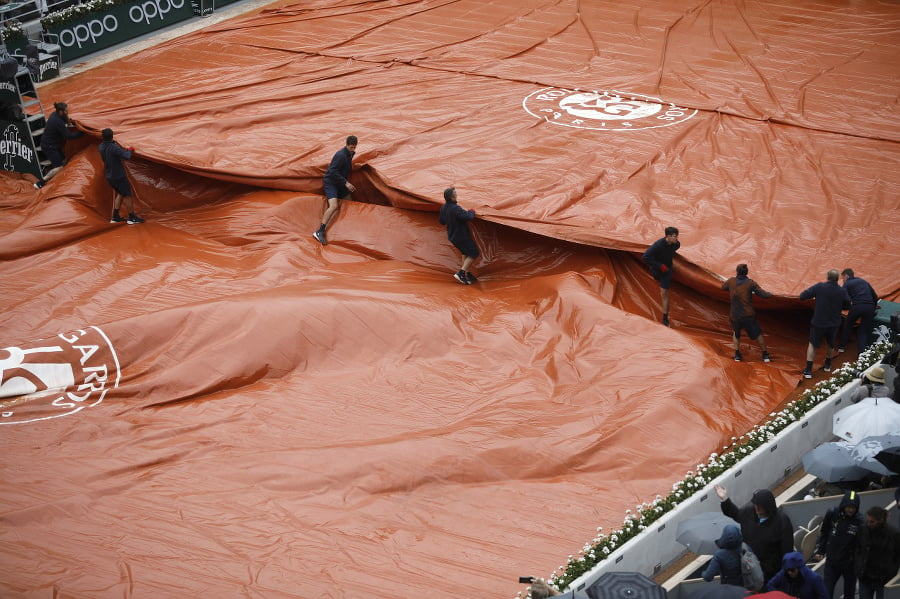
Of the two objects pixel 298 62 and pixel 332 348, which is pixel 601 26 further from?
pixel 332 348

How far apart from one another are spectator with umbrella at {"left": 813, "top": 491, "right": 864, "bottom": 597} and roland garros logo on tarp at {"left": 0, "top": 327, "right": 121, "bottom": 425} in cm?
525

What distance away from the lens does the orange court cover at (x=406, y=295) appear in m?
6.70

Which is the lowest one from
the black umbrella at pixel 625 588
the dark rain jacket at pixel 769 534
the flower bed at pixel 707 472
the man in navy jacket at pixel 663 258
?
the flower bed at pixel 707 472

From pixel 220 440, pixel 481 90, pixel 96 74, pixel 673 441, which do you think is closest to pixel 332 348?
pixel 220 440

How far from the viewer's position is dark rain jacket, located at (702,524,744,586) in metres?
5.66

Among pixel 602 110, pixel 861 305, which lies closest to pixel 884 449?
pixel 861 305

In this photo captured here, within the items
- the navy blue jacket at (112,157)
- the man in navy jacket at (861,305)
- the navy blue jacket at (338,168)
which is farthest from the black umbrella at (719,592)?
the navy blue jacket at (112,157)

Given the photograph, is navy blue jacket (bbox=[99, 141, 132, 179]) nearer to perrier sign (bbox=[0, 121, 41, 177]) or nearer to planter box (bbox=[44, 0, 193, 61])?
perrier sign (bbox=[0, 121, 41, 177])

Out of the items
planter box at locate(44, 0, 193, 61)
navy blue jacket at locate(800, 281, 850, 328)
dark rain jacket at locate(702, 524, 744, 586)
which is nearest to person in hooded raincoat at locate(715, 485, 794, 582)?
dark rain jacket at locate(702, 524, 744, 586)

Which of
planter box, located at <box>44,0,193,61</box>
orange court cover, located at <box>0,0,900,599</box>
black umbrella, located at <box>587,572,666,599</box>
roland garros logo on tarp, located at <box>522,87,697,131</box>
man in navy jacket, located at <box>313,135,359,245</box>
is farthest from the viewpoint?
planter box, located at <box>44,0,193,61</box>

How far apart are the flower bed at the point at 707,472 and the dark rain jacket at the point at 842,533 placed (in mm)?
964

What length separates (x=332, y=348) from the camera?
844cm

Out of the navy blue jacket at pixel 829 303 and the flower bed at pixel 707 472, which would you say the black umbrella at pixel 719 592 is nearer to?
the flower bed at pixel 707 472

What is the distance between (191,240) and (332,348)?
2965 mm
